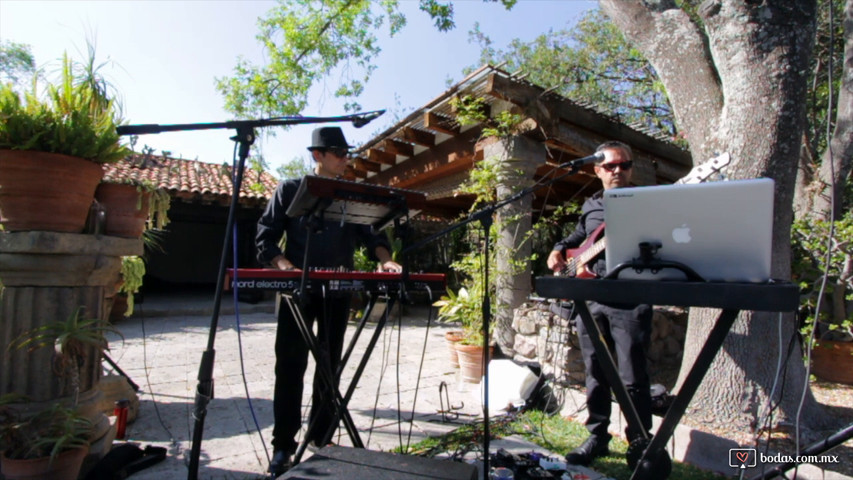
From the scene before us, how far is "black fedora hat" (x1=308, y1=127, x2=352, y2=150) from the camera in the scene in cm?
224

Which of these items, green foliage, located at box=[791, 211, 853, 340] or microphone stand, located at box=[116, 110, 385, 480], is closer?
microphone stand, located at box=[116, 110, 385, 480]

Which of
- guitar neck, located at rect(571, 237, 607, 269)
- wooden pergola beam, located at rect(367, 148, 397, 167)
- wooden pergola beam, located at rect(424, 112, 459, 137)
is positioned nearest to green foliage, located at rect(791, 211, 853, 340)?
guitar neck, located at rect(571, 237, 607, 269)

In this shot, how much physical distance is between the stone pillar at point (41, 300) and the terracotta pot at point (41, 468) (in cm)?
25

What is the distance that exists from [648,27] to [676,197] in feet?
8.64

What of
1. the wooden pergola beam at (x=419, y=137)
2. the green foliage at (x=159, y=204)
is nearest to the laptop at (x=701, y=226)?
the green foliage at (x=159, y=204)

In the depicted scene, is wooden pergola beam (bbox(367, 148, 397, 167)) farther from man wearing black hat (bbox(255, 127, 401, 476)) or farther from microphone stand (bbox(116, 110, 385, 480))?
microphone stand (bbox(116, 110, 385, 480))

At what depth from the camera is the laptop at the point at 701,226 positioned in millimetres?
1254

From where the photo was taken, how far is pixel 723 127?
2.82 meters

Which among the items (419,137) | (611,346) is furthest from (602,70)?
(611,346)

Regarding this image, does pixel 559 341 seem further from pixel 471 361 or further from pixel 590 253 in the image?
pixel 590 253

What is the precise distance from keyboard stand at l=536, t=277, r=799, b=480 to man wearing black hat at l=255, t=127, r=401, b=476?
3.24ft

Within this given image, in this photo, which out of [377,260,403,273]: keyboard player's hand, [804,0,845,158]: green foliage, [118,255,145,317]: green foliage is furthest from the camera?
[804,0,845,158]: green foliage

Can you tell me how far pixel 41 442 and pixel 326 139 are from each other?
175 centimetres

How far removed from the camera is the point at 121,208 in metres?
2.32
